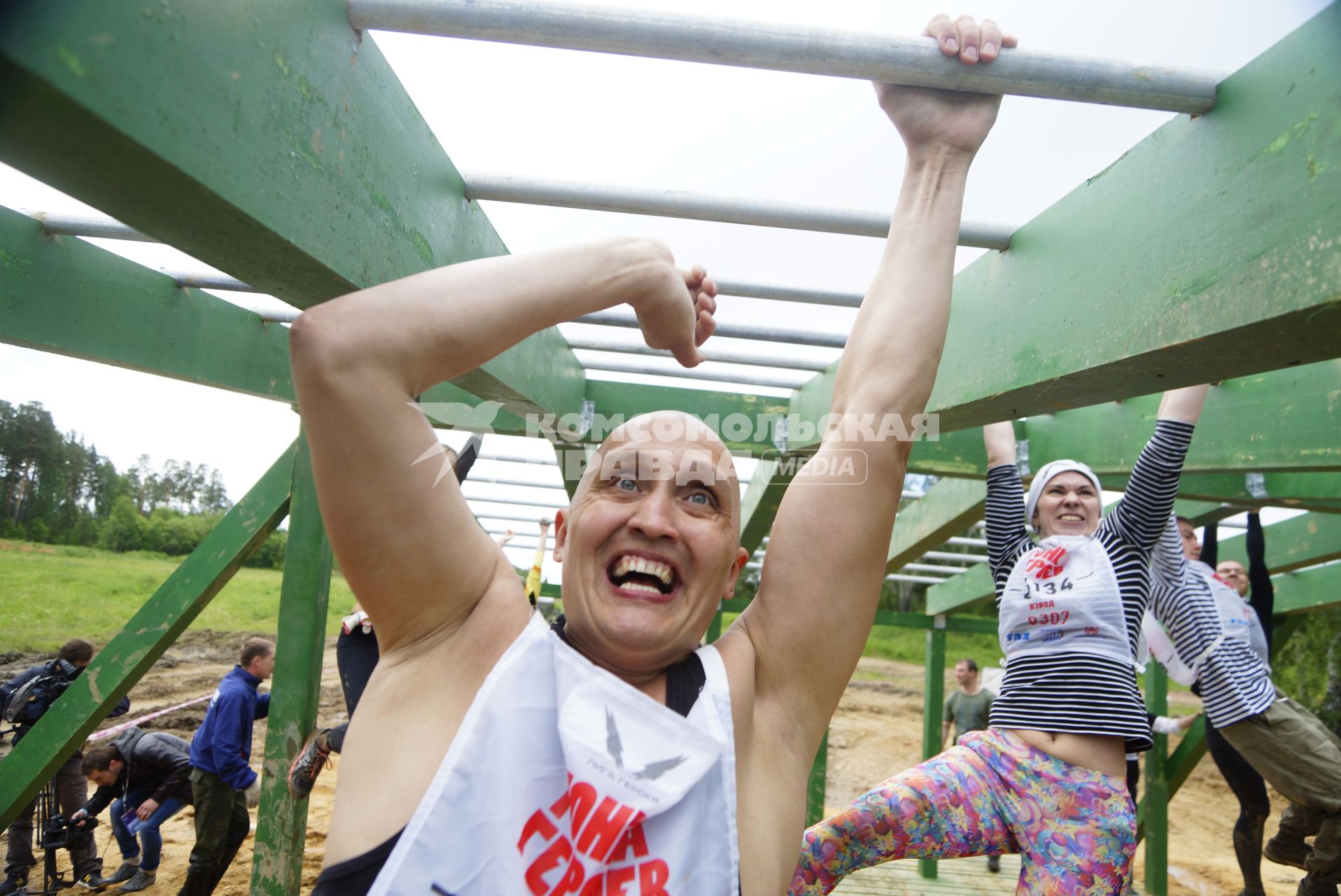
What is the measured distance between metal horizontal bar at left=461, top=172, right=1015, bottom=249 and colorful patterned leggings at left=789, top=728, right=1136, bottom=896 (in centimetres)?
138

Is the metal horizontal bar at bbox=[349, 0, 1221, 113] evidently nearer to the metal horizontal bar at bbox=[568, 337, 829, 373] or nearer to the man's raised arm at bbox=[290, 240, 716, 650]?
the man's raised arm at bbox=[290, 240, 716, 650]

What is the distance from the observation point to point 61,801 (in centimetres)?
605

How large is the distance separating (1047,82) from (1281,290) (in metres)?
0.45

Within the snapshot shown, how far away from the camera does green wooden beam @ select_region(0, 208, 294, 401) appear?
2504 millimetres

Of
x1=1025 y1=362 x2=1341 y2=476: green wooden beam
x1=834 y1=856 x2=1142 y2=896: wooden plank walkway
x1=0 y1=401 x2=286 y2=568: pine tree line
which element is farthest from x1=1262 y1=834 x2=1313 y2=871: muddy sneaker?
x1=0 y1=401 x2=286 y2=568: pine tree line

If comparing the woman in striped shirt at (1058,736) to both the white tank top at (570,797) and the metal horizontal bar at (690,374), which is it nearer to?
the white tank top at (570,797)

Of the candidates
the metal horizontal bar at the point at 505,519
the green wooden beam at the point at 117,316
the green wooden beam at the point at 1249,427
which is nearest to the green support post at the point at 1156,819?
the green wooden beam at the point at 1249,427

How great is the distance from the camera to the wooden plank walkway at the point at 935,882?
20.0 ft

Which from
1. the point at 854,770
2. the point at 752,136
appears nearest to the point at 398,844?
the point at 752,136

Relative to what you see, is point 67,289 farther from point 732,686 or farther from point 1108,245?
point 1108,245

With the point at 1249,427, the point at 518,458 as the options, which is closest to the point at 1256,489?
the point at 1249,427

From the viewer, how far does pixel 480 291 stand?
1.10m

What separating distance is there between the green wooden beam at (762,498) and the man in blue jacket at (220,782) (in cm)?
321

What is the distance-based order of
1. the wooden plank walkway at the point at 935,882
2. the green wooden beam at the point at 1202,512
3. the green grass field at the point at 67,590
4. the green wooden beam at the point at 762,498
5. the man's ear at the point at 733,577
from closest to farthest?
the man's ear at the point at 733,577 < the green wooden beam at the point at 762,498 < the green wooden beam at the point at 1202,512 < the wooden plank walkway at the point at 935,882 < the green grass field at the point at 67,590
